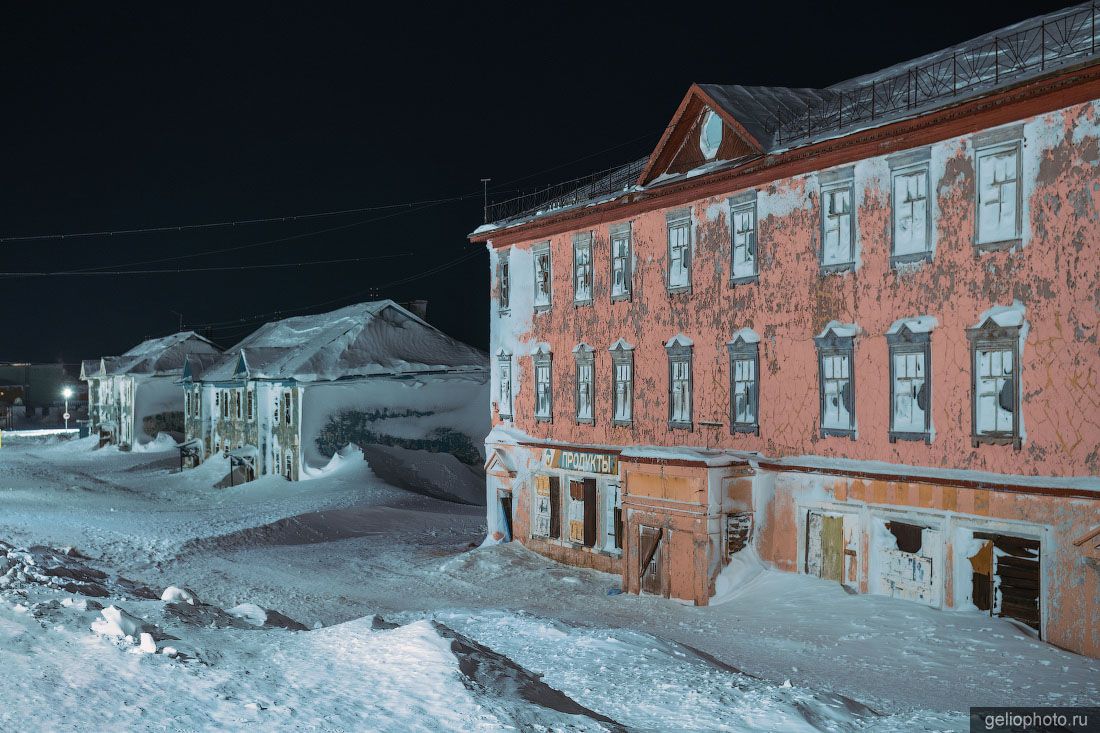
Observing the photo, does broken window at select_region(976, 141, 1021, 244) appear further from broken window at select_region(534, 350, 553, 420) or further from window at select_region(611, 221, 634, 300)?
broken window at select_region(534, 350, 553, 420)

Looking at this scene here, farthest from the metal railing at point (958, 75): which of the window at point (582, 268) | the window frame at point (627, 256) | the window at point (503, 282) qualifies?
the window at point (503, 282)

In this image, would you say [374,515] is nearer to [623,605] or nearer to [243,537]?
[243,537]

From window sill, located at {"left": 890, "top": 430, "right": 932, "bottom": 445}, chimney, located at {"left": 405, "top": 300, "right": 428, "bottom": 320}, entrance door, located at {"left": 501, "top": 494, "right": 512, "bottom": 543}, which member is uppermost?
chimney, located at {"left": 405, "top": 300, "right": 428, "bottom": 320}

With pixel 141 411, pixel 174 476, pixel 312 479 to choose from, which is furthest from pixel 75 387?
pixel 312 479

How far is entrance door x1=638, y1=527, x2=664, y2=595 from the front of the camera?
20.1m

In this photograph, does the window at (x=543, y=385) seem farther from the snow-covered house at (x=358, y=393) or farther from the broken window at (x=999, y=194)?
the snow-covered house at (x=358, y=393)

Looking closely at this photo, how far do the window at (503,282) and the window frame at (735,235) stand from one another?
907 centimetres

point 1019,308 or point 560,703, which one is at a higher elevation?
point 1019,308

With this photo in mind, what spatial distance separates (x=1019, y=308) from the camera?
15.3 meters

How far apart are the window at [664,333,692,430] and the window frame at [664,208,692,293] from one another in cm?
117

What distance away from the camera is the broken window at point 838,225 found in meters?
18.1

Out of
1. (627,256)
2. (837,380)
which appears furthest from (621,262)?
(837,380)

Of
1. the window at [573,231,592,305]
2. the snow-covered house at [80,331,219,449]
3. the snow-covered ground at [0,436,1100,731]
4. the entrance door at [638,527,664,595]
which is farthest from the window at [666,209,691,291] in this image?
the snow-covered house at [80,331,219,449]

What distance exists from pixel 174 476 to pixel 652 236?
125 ft
